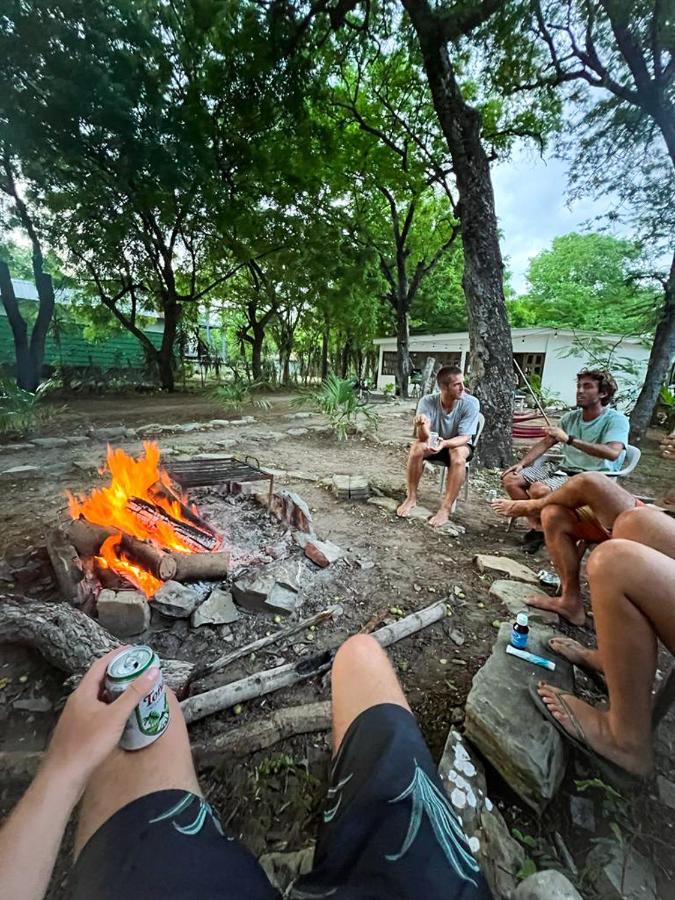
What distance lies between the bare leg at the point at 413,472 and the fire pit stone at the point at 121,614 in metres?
2.31

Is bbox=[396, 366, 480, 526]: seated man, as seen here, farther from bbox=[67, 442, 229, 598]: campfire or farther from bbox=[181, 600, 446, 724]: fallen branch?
bbox=[67, 442, 229, 598]: campfire

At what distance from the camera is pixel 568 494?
2.03 metres

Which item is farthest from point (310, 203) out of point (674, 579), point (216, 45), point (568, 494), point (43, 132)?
point (674, 579)

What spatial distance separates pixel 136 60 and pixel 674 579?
904 centimetres

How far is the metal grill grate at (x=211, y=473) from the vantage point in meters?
2.87

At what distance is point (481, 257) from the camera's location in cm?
504

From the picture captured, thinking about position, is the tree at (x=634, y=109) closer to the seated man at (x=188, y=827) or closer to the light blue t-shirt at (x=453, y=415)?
the light blue t-shirt at (x=453, y=415)

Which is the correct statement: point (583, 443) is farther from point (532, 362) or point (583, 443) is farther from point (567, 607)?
point (532, 362)

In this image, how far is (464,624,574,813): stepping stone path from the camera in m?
1.20

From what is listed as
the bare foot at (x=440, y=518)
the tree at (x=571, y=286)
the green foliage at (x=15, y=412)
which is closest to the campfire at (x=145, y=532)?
the bare foot at (x=440, y=518)

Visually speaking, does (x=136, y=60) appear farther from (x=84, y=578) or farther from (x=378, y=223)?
(x=378, y=223)

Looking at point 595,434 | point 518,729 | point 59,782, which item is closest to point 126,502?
point 59,782

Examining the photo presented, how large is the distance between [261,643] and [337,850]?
1.26 metres

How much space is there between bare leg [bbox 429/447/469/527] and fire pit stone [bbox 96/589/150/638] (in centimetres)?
240
